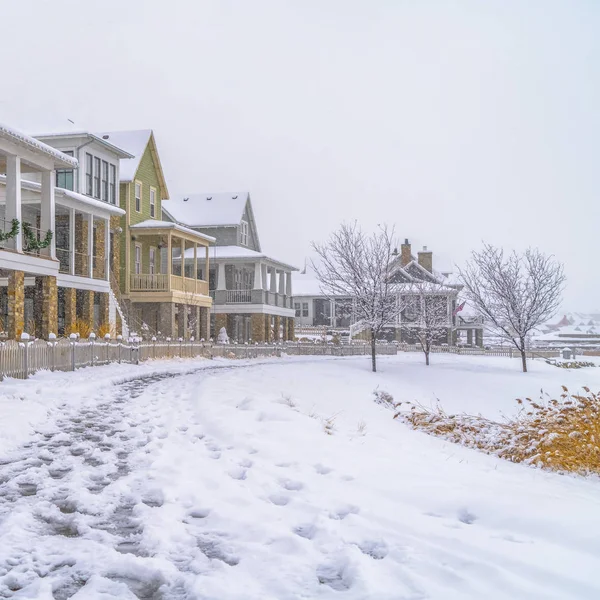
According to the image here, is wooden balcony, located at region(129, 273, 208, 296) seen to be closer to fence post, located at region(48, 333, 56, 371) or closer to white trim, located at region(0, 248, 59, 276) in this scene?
white trim, located at region(0, 248, 59, 276)

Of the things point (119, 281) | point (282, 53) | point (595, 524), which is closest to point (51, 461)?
point (595, 524)

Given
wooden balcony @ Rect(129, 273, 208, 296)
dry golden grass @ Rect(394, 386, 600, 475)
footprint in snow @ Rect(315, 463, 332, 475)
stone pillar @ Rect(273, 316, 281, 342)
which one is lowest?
Result: dry golden grass @ Rect(394, 386, 600, 475)

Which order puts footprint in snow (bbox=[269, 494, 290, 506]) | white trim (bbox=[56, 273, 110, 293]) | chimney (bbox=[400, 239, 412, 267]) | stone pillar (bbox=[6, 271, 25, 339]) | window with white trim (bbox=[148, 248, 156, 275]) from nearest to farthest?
footprint in snow (bbox=[269, 494, 290, 506]) < stone pillar (bbox=[6, 271, 25, 339]) < white trim (bbox=[56, 273, 110, 293]) < window with white trim (bbox=[148, 248, 156, 275]) < chimney (bbox=[400, 239, 412, 267])

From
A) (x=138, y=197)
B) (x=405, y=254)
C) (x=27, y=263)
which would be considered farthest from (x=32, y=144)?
(x=405, y=254)

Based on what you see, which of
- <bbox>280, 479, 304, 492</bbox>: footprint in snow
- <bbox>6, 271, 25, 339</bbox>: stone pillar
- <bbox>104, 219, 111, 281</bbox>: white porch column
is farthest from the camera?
<bbox>104, 219, 111, 281</bbox>: white porch column

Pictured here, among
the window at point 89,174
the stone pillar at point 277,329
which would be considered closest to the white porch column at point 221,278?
the stone pillar at point 277,329

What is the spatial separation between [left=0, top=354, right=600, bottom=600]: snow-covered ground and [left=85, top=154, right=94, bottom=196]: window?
1988cm

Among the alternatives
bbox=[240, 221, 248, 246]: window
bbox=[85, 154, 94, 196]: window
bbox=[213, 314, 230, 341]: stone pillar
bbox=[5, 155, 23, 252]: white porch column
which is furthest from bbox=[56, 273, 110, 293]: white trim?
bbox=[240, 221, 248, 246]: window

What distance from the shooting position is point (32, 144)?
Answer: 19.6 meters

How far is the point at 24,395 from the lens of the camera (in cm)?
1209

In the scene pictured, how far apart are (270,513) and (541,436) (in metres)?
5.85

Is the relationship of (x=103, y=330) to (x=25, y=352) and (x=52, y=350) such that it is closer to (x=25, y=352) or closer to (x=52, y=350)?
(x=52, y=350)

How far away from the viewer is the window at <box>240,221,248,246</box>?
1747 inches

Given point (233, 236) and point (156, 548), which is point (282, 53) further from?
point (156, 548)
